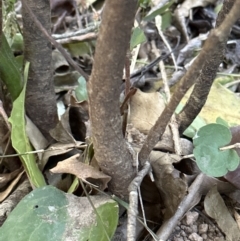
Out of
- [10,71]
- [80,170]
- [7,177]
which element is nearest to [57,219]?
[80,170]

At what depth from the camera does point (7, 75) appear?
0.84 m

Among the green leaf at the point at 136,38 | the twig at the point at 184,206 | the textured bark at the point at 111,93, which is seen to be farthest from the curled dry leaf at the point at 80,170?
the green leaf at the point at 136,38

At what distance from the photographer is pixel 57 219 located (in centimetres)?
71

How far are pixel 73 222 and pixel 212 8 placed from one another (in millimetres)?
1062

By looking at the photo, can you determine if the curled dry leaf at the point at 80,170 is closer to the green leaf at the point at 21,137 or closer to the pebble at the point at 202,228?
the green leaf at the point at 21,137

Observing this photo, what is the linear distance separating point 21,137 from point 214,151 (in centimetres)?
32

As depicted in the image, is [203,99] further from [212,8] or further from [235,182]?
[212,8]

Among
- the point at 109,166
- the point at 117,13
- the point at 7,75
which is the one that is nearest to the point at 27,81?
the point at 7,75

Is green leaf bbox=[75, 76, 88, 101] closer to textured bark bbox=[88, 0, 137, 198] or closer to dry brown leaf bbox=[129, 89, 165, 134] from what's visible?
dry brown leaf bbox=[129, 89, 165, 134]

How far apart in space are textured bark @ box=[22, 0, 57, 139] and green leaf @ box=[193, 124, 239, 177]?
0.32 meters

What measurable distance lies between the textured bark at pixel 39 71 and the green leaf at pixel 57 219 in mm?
228

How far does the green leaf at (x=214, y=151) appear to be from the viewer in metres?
0.72

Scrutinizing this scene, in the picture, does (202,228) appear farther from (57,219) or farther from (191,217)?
(57,219)

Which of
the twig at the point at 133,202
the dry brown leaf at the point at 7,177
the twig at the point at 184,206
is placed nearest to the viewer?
the twig at the point at 133,202
